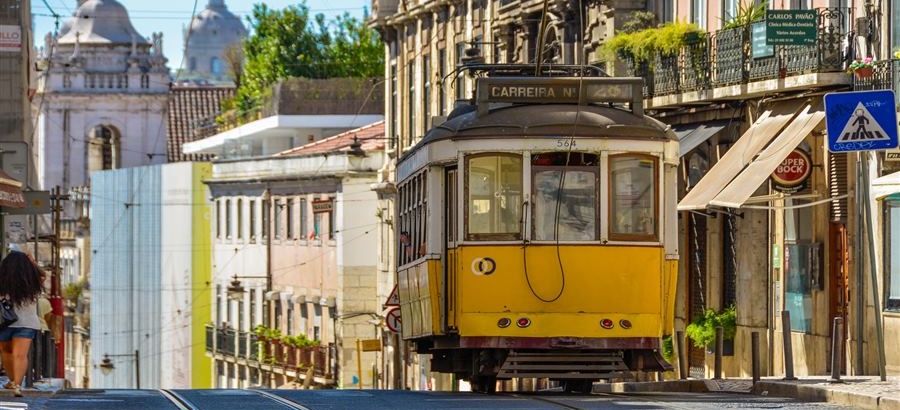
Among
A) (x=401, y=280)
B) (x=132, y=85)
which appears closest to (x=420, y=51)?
(x=401, y=280)

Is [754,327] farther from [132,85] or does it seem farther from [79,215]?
[132,85]

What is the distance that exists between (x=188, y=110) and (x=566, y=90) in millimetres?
84419

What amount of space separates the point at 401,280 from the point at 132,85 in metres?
81.6

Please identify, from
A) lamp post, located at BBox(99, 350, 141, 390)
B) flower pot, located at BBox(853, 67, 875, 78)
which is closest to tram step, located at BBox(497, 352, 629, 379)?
flower pot, located at BBox(853, 67, 875, 78)

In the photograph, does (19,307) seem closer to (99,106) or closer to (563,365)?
(563,365)

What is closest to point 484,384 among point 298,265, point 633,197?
point 633,197

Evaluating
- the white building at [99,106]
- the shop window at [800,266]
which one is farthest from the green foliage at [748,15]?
the white building at [99,106]

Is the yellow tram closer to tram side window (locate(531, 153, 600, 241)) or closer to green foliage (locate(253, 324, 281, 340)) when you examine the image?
tram side window (locate(531, 153, 600, 241))

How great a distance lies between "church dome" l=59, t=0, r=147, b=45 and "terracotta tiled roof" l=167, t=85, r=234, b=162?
10.4 feet

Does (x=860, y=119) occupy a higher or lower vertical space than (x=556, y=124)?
lower

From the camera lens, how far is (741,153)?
3177 centimetres

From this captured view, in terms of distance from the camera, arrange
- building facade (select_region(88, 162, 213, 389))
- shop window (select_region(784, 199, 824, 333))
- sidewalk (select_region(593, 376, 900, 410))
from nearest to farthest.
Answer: sidewalk (select_region(593, 376, 900, 410)) → shop window (select_region(784, 199, 824, 333)) → building facade (select_region(88, 162, 213, 389))

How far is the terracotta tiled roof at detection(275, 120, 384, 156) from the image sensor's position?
63.5m

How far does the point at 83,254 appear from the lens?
310 ft
